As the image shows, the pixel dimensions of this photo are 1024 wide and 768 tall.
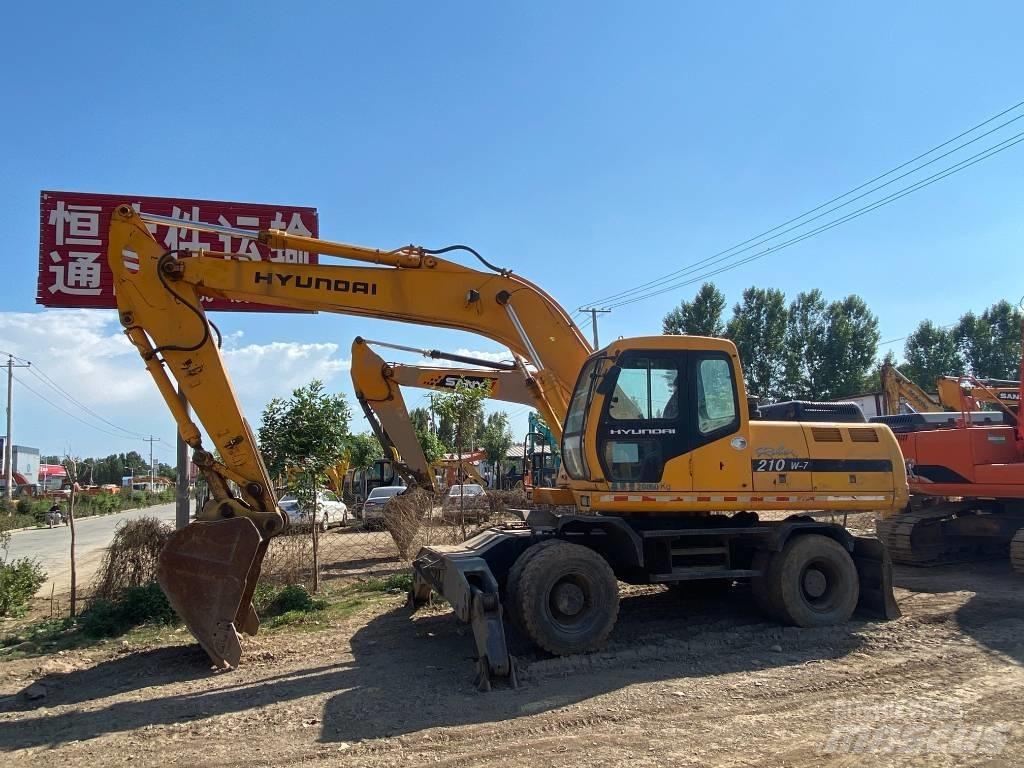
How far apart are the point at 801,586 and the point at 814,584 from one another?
19 centimetres

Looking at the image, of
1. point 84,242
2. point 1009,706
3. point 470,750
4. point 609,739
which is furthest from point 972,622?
point 84,242

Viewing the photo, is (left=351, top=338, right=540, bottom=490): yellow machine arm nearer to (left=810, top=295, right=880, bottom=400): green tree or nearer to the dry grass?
the dry grass

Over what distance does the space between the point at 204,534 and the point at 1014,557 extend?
11.0 m

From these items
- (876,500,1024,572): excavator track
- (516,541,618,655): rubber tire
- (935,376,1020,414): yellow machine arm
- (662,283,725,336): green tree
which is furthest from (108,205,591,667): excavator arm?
(662,283,725,336): green tree

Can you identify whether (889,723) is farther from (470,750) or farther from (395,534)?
(395,534)

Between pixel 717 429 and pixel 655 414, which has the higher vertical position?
pixel 655 414

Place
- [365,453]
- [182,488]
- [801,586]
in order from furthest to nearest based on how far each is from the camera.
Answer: [365,453] < [182,488] < [801,586]

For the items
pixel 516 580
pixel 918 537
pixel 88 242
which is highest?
pixel 88 242

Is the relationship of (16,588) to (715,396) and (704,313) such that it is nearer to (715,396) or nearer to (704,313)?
(715,396)

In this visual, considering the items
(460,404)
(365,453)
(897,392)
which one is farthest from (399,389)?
(365,453)

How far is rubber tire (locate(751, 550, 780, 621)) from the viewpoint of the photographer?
8.17 m

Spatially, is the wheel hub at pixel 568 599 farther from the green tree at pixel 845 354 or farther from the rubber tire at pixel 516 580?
the green tree at pixel 845 354

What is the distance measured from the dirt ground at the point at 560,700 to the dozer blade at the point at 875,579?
32 cm

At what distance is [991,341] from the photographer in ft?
171
